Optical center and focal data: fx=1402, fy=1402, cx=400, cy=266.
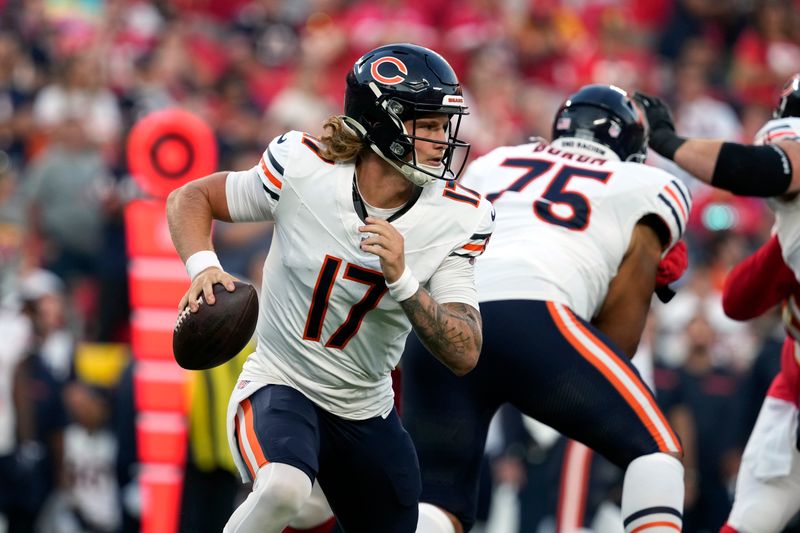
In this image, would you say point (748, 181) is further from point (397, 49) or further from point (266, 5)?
point (266, 5)

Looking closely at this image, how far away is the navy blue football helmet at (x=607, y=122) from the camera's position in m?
5.58

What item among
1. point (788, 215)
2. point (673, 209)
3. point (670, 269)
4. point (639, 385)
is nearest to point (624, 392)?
point (639, 385)

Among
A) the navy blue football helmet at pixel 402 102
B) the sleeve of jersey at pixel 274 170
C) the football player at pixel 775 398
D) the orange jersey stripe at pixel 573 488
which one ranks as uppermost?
the navy blue football helmet at pixel 402 102

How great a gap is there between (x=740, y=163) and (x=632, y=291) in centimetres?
64

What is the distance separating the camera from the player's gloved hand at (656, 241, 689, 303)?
537 centimetres

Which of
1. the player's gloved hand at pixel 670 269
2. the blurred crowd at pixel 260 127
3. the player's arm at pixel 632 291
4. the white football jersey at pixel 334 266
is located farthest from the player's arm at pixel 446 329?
the blurred crowd at pixel 260 127

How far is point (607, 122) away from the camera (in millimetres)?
5570

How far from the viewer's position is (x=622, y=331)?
542 cm

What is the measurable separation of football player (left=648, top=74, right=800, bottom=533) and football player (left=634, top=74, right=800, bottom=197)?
0.02 metres

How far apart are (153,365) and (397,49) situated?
12.3 ft

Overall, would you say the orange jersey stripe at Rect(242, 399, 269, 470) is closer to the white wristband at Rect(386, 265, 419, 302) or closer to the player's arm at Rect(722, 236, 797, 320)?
the white wristband at Rect(386, 265, 419, 302)

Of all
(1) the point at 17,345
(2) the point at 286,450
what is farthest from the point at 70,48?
(2) the point at 286,450

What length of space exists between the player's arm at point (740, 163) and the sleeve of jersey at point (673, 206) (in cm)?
22

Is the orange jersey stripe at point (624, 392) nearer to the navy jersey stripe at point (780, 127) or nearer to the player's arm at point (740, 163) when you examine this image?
the player's arm at point (740, 163)
